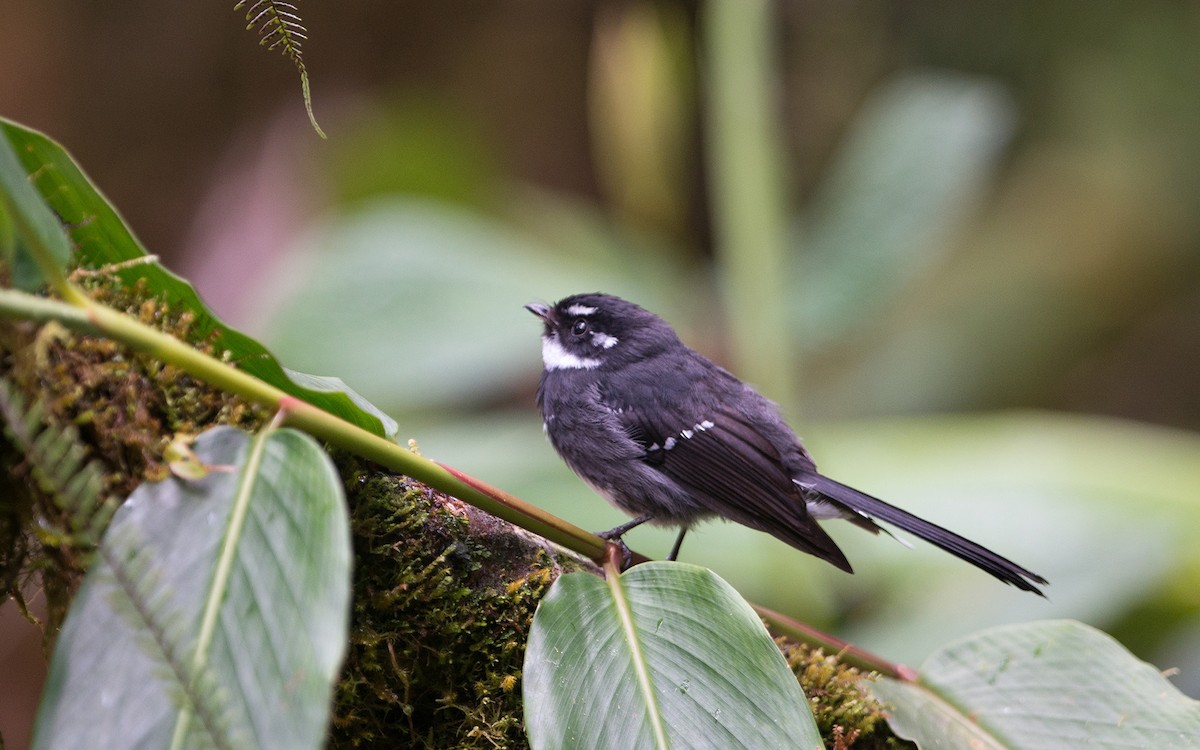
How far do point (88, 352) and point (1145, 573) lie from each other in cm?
368

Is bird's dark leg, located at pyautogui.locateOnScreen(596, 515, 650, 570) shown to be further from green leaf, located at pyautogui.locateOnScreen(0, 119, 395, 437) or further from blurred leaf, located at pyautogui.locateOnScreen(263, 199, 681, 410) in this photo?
blurred leaf, located at pyautogui.locateOnScreen(263, 199, 681, 410)

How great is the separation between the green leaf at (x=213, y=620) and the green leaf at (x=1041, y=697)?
1118mm

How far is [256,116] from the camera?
8016 millimetres

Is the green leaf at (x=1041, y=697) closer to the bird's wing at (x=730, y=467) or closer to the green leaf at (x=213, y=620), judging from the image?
the bird's wing at (x=730, y=467)

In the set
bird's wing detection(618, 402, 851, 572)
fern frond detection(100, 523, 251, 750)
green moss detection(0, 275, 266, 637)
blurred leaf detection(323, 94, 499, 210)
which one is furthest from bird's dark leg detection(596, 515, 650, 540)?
blurred leaf detection(323, 94, 499, 210)

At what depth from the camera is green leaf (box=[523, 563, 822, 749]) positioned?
4.65 feet

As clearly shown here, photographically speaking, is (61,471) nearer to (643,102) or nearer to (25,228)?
(25,228)

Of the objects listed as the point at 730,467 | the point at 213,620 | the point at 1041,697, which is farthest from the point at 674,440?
the point at 213,620

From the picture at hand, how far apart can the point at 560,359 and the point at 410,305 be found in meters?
1.33

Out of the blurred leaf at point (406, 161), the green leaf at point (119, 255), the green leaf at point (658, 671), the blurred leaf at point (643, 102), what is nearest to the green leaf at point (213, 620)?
the green leaf at point (119, 255)

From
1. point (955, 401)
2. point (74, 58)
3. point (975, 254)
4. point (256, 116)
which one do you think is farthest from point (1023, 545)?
point (74, 58)

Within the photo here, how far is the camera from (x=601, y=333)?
10.1ft

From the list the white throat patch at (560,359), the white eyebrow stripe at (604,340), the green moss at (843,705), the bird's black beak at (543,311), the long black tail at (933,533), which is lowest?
the green moss at (843,705)

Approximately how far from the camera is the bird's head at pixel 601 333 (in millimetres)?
2998
